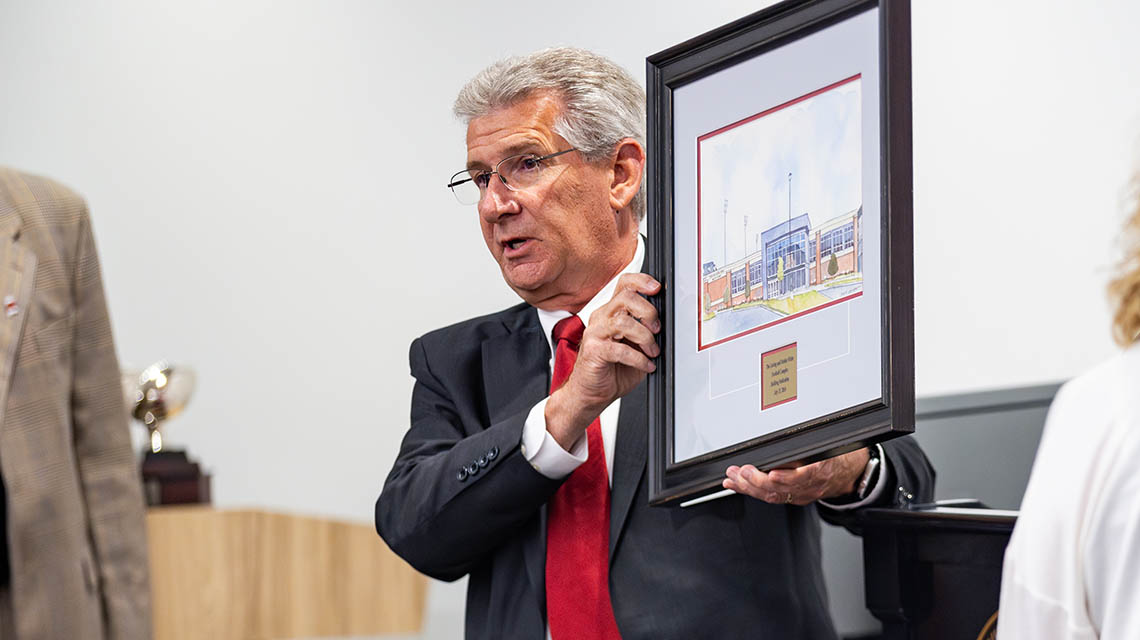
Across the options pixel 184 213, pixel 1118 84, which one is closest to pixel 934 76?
pixel 1118 84

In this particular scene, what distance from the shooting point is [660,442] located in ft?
5.25

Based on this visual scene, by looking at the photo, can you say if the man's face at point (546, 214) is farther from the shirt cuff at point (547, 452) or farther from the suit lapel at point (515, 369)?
the shirt cuff at point (547, 452)

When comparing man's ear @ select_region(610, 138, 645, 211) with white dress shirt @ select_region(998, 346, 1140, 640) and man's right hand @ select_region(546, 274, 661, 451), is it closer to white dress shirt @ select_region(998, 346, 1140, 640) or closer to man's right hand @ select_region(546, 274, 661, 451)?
man's right hand @ select_region(546, 274, 661, 451)

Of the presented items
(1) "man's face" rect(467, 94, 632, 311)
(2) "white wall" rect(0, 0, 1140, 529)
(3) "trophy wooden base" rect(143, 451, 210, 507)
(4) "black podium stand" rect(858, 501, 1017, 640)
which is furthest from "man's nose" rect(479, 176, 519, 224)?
(3) "trophy wooden base" rect(143, 451, 210, 507)

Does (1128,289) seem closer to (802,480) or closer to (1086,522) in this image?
(1086,522)

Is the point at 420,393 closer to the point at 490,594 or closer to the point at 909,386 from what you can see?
the point at 490,594

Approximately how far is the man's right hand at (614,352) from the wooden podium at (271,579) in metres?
1.91

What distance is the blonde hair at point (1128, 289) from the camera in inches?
39.6

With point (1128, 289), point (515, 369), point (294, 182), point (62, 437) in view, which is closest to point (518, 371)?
point (515, 369)

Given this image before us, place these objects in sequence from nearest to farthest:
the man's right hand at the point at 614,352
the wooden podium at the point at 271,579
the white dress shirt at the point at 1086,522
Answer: the white dress shirt at the point at 1086,522 → the man's right hand at the point at 614,352 → the wooden podium at the point at 271,579

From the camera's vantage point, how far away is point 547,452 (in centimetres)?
173

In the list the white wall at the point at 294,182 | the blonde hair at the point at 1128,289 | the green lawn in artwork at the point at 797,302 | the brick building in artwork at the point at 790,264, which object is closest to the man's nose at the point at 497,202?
the brick building in artwork at the point at 790,264

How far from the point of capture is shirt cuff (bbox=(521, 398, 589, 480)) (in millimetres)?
1725

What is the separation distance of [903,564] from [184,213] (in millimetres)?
2812
